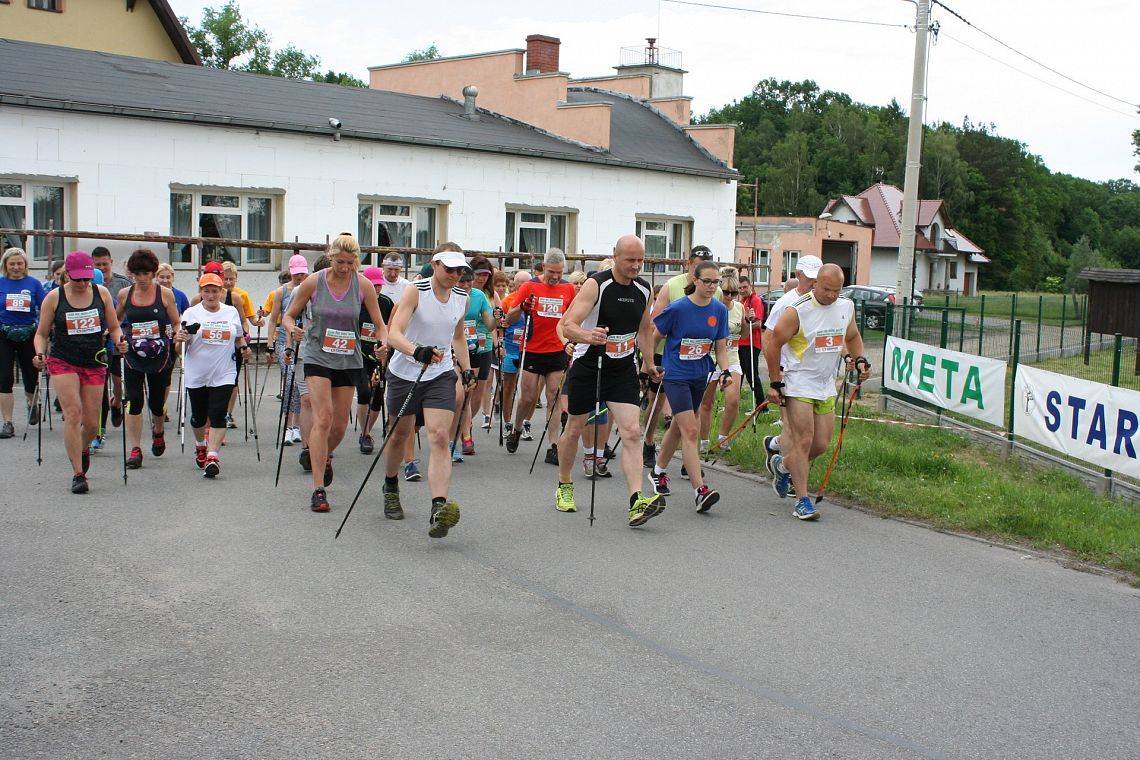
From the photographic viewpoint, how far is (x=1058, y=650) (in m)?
6.15

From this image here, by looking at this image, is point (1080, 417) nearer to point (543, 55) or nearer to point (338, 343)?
point (338, 343)

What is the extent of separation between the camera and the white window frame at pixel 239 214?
23641 millimetres

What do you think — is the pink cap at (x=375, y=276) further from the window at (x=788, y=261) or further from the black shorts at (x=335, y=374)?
the window at (x=788, y=261)

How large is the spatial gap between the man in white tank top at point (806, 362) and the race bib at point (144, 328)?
5413 mm

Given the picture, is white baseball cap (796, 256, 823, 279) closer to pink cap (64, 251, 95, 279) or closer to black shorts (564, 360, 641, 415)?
black shorts (564, 360, 641, 415)

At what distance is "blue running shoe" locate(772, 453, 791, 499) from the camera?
1009 centimetres

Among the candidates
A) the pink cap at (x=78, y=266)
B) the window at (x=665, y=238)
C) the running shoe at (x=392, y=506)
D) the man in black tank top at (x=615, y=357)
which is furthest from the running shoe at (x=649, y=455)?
the window at (x=665, y=238)

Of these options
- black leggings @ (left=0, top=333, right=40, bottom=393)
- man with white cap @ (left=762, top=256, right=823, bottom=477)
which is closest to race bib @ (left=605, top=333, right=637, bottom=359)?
man with white cap @ (left=762, top=256, right=823, bottom=477)

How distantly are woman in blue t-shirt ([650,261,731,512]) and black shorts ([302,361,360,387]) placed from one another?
2.44m

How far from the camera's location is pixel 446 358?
27.7ft

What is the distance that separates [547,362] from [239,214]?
1482cm

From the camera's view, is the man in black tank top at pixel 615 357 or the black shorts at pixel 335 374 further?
the black shorts at pixel 335 374

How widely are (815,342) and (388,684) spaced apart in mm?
5280

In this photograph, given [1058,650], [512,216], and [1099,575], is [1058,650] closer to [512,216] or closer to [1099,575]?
[1099,575]
